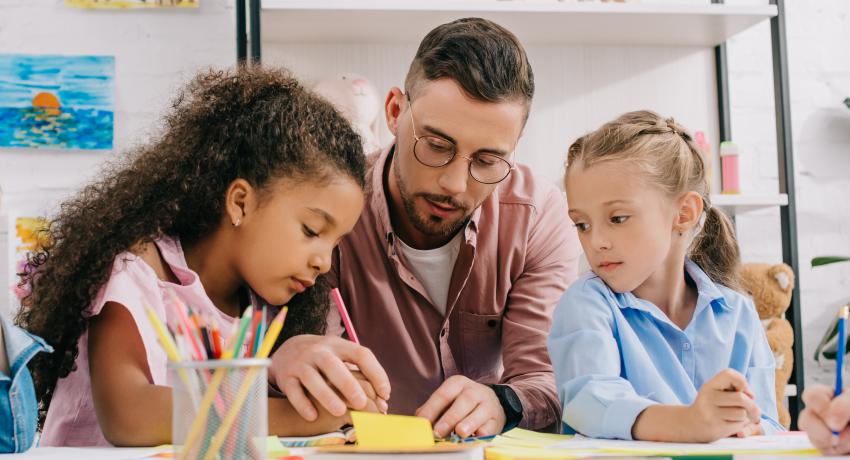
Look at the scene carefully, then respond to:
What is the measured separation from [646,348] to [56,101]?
5.69 feet

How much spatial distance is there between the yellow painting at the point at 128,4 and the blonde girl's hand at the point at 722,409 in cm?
183

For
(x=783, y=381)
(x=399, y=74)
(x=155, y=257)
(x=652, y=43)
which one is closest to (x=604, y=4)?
(x=652, y=43)

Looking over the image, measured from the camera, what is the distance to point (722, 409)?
2.96 ft

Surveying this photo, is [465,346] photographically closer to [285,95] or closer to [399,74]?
[285,95]

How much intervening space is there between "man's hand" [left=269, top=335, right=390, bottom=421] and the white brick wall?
4.26 feet

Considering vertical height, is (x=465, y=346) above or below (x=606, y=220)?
below

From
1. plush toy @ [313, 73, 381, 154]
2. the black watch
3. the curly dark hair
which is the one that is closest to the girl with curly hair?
the curly dark hair

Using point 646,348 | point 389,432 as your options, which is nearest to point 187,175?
point 389,432

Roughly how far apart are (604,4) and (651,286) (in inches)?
37.9

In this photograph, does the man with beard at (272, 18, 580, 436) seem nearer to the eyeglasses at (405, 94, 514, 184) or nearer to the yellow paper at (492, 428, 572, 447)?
the eyeglasses at (405, 94, 514, 184)

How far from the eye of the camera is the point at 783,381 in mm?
2025

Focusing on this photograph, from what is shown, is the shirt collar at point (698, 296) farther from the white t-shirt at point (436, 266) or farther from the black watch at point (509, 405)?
the white t-shirt at point (436, 266)

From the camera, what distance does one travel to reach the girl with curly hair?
1.01 m

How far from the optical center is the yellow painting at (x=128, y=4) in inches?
89.8
